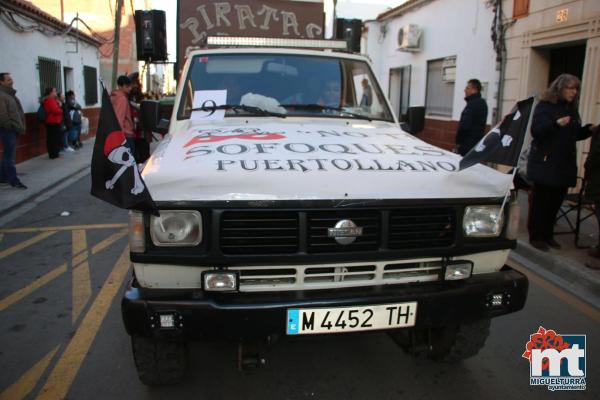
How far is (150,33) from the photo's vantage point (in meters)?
6.37

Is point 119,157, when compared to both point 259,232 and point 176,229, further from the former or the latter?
point 259,232

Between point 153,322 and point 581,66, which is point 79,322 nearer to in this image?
point 153,322

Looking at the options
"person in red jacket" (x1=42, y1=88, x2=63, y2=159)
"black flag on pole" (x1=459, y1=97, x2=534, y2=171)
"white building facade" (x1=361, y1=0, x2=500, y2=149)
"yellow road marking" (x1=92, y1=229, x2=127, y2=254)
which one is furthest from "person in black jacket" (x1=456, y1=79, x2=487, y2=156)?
"person in red jacket" (x1=42, y1=88, x2=63, y2=159)

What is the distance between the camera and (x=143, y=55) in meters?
6.48

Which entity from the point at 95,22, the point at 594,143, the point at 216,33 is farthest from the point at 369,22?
the point at 95,22

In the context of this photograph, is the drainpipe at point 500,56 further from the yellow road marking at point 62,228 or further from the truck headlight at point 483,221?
the truck headlight at point 483,221

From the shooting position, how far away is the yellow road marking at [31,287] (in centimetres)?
396

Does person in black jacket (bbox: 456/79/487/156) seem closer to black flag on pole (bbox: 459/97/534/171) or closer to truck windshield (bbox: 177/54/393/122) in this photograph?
truck windshield (bbox: 177/54/393/122)

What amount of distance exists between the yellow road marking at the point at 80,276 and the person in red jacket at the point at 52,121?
6.49 m

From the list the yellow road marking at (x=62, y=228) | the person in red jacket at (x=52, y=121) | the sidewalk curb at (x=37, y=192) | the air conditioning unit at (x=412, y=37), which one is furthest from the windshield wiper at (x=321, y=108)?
the air conditioning unit at (x=412, y=37)

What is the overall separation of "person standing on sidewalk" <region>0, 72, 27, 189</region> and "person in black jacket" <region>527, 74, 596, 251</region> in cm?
775

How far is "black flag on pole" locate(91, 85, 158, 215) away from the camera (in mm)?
2141

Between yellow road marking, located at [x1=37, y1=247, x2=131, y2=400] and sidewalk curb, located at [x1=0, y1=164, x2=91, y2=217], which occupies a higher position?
sidewalk curb, located at [x1=0, y1=164, x2=91, y2=217]

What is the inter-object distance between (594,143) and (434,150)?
2423mm
